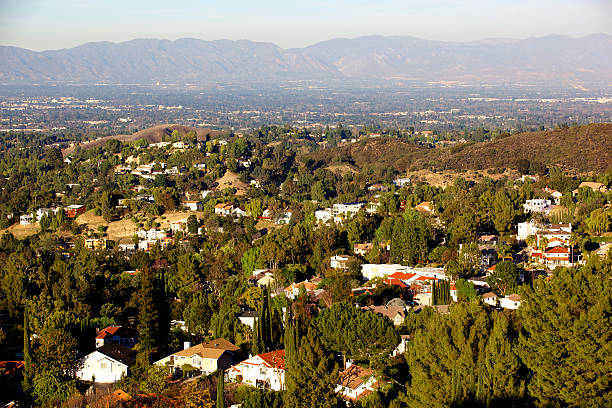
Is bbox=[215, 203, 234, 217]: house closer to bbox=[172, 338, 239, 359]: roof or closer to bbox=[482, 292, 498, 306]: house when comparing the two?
bbox=[482, 292, 498, 306]: house

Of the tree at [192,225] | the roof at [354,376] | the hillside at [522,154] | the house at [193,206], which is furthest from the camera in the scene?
the hillside at [522,154]

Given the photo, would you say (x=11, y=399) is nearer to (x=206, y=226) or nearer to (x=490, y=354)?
(x=490, y=354)

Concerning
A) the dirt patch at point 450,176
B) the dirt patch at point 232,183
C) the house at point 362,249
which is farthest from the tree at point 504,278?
the dirt patch at point 232,183

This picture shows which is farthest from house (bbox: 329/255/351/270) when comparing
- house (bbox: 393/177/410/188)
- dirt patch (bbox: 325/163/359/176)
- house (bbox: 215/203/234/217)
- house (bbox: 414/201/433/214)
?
dirt patch (bbox: 325/163/359/176)

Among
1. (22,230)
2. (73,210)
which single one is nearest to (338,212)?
(73,210)

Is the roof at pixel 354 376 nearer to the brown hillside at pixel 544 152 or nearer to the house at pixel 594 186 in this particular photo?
the house at pixel 594 186

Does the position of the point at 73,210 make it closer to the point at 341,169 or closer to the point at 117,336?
the point at 117,336
